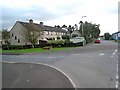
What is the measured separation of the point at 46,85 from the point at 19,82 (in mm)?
2267

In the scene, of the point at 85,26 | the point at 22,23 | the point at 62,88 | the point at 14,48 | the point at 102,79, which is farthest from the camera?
the point at 85,26

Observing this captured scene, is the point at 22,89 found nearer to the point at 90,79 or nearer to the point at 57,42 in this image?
the point at 90,79

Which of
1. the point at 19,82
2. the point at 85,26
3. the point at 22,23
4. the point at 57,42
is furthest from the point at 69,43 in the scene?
the point at 19,82

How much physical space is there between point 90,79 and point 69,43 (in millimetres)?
44901

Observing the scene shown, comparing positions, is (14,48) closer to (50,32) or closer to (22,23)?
(22,23)

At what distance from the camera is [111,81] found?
13492mm

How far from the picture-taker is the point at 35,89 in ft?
40.7

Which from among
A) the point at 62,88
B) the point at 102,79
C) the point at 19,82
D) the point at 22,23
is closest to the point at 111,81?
the point at 102,79

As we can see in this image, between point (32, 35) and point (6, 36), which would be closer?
point (32, 35)

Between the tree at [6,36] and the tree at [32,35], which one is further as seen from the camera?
the tree at [6,36]

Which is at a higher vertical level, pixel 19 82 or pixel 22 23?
pixel 22 23

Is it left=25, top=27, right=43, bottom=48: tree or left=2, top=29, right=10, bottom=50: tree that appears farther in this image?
left=2, top=29, right=10, bottom=50: tree

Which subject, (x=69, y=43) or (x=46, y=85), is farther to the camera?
(x=69, y=43)

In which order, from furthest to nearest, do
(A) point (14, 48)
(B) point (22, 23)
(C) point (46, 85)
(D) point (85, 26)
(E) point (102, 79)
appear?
(D) point (85, 26) → (B) point (22, 23) → (A) point (14, 48) → (E) point (102, 79) → (C) point (46, 85)
